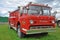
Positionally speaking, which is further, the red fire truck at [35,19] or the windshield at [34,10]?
the windshield at [34,10]

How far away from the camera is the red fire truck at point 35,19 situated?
11.6 m

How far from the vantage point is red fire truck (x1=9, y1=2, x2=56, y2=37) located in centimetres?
1160

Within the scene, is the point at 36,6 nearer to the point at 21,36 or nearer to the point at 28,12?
the point at 28,12

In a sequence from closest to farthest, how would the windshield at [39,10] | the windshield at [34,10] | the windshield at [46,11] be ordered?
the windshield at [34,10]
the windshield at [39,10]
the windshield at [46,11]

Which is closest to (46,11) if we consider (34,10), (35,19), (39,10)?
(39,10)

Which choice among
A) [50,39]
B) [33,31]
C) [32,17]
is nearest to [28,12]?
[32,17]

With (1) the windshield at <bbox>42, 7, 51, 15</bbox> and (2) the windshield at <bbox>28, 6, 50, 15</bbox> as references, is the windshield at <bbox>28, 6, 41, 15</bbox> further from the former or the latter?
A: (1) the windshield at <bbox>42, 7, 51, 15</bbox>

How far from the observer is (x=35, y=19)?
11742 mm

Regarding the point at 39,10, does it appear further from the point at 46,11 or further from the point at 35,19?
the point at 35,19

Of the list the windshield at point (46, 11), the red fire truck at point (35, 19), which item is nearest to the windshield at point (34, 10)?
the red fire truck at point (35, 19)

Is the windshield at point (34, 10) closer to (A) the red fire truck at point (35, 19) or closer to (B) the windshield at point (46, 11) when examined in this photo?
(A) the red fire truck at point (35, 19)

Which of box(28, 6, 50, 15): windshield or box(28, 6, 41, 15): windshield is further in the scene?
box(28, 6, 50, 15): windshield

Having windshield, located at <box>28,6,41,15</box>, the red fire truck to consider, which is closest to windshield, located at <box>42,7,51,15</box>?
the red fire truck

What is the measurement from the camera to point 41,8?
41.4ft
